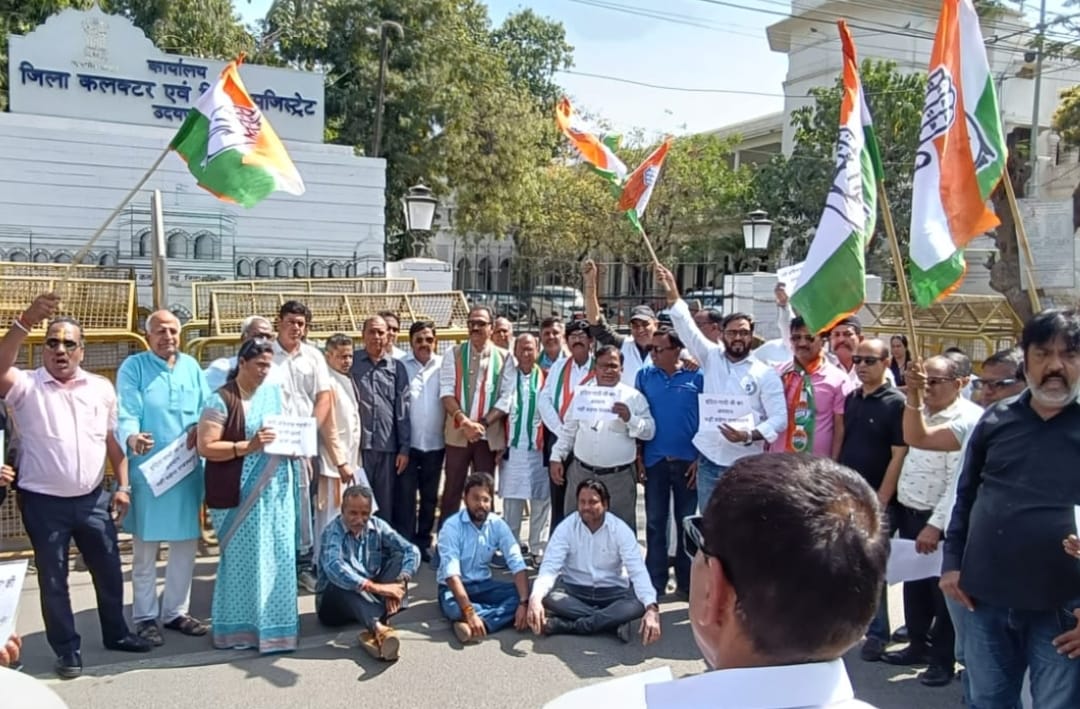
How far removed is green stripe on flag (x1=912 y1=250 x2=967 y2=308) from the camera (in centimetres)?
379

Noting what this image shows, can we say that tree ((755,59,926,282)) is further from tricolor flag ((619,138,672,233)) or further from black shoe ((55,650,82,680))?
black shoe ((55,650,82,680))

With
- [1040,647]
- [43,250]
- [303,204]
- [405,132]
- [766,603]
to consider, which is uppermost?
[405,132]

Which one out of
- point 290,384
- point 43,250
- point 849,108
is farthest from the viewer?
point 43,250

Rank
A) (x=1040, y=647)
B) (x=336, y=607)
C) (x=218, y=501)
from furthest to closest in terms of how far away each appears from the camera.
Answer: (x=336, y=607) → (x=218, y=501) → (x=1040, y=647)

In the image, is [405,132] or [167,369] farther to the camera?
[405,132]

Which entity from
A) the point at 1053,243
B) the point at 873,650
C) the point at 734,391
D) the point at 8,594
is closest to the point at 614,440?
the point at 734,391

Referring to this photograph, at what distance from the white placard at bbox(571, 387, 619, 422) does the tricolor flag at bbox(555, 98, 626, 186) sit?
242cm

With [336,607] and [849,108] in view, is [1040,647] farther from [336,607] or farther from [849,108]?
[336,607]

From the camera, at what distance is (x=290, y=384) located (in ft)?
18.1

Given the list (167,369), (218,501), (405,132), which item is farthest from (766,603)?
(405,132)

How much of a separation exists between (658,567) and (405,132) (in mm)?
16468

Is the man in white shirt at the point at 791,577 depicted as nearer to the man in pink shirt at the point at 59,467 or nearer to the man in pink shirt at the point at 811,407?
the man in pink shirt at the point at 59,467

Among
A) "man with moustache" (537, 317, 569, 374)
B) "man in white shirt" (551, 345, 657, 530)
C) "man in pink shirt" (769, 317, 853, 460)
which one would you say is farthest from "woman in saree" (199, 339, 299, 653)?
"man in pink shirt" (769, 317, 853, 460)

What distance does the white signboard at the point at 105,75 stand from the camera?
11.9m
